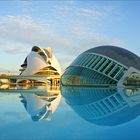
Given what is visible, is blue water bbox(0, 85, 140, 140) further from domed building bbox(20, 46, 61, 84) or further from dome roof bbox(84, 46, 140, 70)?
domed building bbox(20, 46, 61, 84)

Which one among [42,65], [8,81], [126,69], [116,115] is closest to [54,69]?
[42,65]

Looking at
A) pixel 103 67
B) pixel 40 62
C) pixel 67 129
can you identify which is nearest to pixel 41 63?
pixel 40 62

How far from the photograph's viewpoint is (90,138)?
6852mm

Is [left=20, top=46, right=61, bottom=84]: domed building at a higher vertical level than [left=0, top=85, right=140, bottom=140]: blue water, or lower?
higher

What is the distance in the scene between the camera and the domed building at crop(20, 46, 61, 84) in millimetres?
71188

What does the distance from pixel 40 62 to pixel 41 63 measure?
1.26ft

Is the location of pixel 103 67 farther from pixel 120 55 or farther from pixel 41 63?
pixel 41 63

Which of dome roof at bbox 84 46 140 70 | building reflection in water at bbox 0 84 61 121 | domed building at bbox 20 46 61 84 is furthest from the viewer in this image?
domed building at bbox 20 46 61 84

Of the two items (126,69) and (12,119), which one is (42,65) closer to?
(126,69)

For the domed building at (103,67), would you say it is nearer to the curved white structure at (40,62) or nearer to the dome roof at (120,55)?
the dome roof at (120,55)

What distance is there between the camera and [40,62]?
71.2m

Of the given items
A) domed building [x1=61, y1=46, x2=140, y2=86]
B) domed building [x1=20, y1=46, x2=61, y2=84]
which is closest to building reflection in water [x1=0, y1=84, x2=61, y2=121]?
domed building [x1=61, y1=46, x2=140, y2=86]

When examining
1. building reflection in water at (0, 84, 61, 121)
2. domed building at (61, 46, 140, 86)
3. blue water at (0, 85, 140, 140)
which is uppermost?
domed building at (61, 46, 140, 86)

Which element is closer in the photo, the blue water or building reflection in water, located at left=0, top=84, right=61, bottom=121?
the blue water
